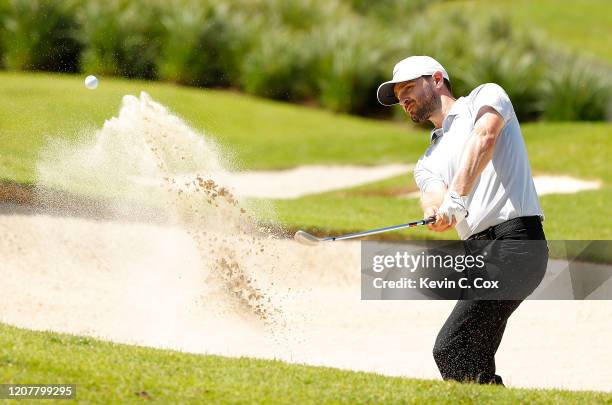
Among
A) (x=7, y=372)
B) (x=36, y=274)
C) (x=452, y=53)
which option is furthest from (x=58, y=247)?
(x=452, y=53)

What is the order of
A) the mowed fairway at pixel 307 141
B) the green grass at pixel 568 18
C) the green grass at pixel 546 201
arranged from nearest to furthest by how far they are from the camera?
the green grass at pixel 546 201 → the mowed fairway at pixel 307 141 → the green grass at pixel 568 18

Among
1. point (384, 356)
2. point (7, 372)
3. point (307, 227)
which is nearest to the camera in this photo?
point (7, 372)

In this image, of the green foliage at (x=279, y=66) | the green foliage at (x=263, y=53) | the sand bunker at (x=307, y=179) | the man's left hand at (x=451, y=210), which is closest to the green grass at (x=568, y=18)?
the green foliage at (x=263, y=53)

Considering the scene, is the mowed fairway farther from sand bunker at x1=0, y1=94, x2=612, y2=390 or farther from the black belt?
the black belt

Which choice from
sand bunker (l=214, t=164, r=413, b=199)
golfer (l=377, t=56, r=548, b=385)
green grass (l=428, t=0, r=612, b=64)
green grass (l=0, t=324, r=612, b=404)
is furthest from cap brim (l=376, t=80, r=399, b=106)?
green grass (l=428, t=0, r=612, b=64)

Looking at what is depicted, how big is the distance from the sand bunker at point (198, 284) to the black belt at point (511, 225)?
2.58 meters

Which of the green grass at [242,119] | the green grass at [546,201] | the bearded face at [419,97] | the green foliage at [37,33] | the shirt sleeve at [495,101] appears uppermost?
the green foliage at [37,33]

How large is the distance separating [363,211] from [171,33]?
1322 centimetres

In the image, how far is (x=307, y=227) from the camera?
12.5m

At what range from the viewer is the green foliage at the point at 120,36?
86.2ft

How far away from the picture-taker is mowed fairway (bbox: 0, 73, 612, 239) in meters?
14.0

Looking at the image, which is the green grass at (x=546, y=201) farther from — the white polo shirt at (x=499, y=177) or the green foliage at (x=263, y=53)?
the white polo shirt at (x=499, y=177)

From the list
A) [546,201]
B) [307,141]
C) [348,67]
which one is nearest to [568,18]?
[348,67]

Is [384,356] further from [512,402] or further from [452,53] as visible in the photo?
[452,53]
